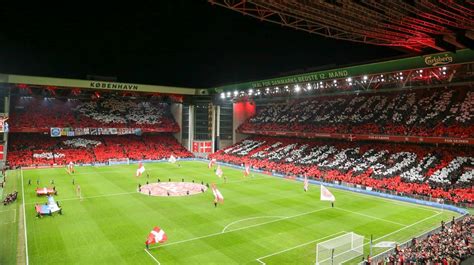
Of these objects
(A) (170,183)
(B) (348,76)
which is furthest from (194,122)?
(B) (348,76)

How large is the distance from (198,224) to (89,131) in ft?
158

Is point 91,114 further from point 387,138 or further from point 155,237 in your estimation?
point 387,138

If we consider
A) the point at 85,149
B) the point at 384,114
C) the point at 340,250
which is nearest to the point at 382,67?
the point at 384,114

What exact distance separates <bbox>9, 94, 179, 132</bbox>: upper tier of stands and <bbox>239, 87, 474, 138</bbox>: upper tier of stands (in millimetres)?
22867

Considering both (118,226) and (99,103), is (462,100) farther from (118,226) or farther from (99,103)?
(99,103)

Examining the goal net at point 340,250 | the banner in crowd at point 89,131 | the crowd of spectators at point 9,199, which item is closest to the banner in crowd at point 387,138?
the goal net at point 340,250

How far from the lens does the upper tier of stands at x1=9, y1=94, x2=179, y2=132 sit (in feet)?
209

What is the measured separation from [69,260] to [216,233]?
389 inches

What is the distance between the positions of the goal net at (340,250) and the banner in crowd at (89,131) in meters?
57.1

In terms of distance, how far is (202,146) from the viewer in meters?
75.8

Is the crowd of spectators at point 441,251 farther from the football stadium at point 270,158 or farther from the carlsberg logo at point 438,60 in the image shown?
the carlsberg logo at point 438,60

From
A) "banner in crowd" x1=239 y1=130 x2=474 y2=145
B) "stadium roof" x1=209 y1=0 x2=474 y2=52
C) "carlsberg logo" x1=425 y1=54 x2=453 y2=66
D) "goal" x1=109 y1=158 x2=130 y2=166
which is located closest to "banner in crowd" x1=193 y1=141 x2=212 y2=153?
"banner in crowd" x1=239 y1=130 x2=474 y2=145

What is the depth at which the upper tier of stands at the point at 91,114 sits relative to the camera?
6359 centimetres

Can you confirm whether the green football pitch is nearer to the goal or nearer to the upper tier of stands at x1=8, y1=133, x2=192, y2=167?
the upper tier of stands at x1=8, y1=133, x2=192, y2=167
